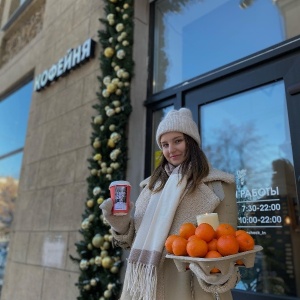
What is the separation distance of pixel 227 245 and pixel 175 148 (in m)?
0.65

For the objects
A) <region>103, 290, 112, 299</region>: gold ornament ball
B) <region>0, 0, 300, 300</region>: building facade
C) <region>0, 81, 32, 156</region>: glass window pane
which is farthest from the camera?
<region>0, 81, 32, 156</region>: glass window pane

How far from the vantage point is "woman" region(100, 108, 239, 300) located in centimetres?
139

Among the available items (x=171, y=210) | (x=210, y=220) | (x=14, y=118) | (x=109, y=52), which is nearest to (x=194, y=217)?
(x=171, y=210)

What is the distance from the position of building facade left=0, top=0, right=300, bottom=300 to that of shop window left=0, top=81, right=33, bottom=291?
1.20ft

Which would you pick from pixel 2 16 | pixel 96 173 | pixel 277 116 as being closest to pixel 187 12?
pixel 277 116

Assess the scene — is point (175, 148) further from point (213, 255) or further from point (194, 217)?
point (213, 255)

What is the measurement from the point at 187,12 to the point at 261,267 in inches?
112

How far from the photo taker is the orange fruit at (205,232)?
1.16m

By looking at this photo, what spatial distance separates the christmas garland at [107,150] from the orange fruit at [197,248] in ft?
5.74

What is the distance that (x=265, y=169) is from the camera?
3.20 m

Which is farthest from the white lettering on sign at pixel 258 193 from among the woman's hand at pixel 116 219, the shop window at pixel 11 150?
the shop window at pixel 11 150

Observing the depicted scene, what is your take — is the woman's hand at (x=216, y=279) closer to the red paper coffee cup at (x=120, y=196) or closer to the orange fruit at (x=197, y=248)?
the orange fruit at (x=197, y=248)

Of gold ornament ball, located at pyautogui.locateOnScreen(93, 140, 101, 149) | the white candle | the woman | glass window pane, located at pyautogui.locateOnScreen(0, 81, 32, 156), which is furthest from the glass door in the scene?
glass window pane, located at pyautogui.locateOnScreen(0, 81, 32, 156)

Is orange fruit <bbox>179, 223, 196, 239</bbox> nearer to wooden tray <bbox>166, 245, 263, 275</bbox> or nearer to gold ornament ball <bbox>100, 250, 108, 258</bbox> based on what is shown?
wooden tray <bbox>166, 245, 263, 275</bbox>
